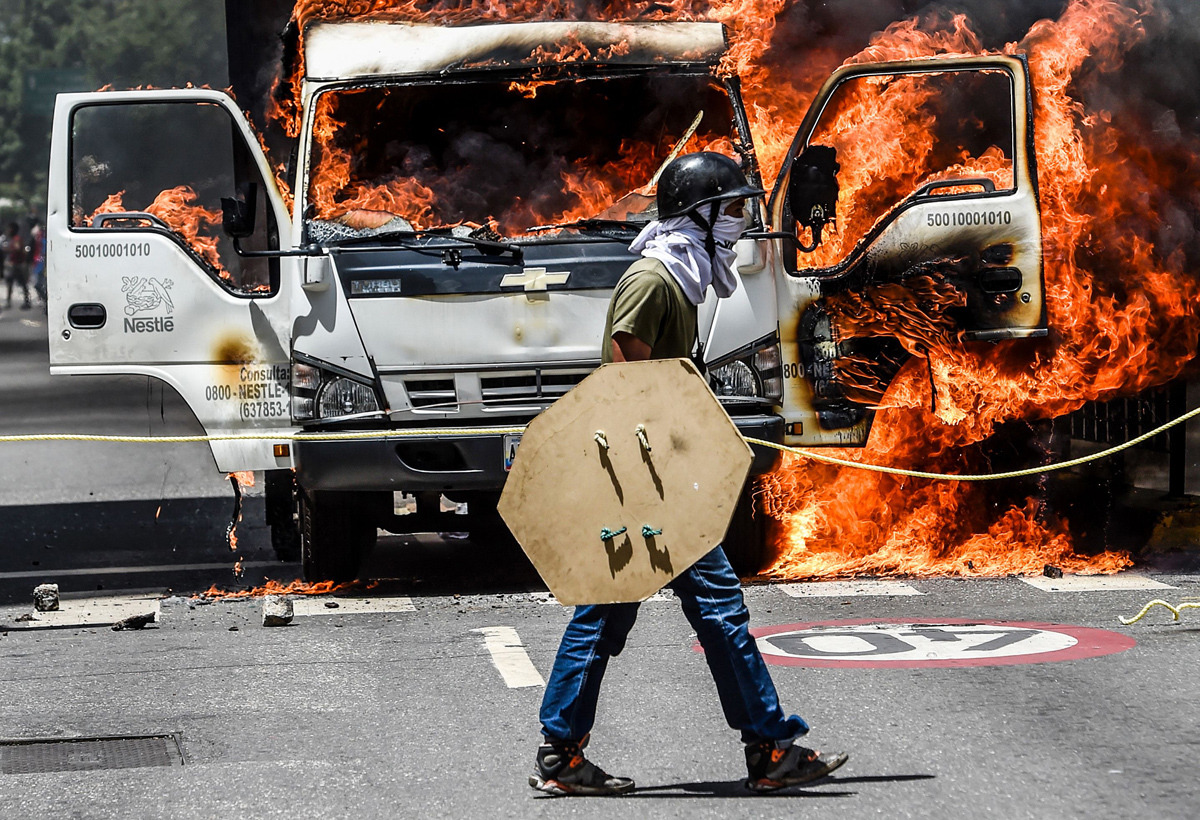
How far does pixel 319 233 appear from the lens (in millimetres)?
8531

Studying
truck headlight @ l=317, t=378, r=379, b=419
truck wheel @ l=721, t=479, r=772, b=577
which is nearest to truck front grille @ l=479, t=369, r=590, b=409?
truck headlight @ l=317, t=378, r=379, b=419

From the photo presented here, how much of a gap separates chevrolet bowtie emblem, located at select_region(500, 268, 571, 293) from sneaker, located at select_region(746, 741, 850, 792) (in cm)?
365

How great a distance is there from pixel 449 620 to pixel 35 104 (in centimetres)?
2361

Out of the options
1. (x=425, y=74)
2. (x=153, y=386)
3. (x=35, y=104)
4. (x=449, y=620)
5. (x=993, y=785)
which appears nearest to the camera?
(x=993, y=785)

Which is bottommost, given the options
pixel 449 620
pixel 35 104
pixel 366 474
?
pixel 449 620

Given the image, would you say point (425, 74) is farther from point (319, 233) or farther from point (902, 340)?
point (902, 340)

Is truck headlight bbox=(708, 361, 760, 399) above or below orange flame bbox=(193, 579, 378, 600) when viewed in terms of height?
above

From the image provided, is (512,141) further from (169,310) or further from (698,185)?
(698,185)

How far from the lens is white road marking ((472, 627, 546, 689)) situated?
21.9ft

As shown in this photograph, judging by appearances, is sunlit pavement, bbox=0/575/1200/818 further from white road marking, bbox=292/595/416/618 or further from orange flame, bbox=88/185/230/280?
orange flame, bbox=88/185/230/280

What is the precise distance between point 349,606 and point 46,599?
146 centimetres

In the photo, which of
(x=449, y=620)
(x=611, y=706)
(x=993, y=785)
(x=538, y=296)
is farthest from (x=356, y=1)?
(x=993, y=785)

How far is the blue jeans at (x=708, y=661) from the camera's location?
4.99m

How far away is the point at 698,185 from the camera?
521 cm
